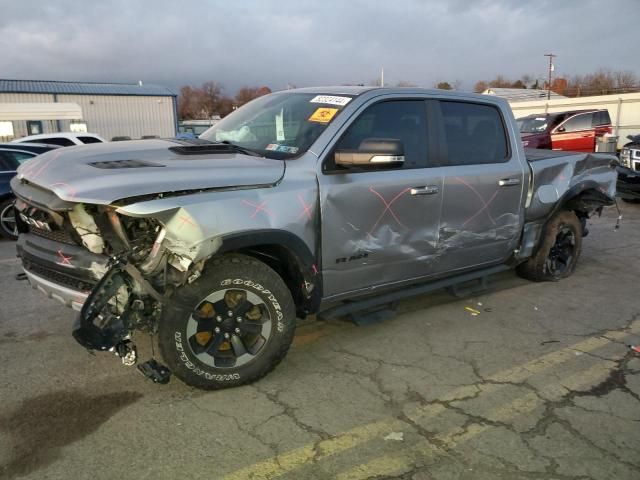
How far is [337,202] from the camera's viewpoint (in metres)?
3.44

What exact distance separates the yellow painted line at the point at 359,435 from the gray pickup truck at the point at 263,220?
730 millimetres

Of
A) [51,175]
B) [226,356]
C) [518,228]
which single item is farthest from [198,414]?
[518,228]

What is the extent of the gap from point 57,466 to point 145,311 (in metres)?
0.88

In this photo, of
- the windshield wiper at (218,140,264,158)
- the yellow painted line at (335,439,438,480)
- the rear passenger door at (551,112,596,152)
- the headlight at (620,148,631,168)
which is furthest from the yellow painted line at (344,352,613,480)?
the rear passenger door at (551,112,596,152)

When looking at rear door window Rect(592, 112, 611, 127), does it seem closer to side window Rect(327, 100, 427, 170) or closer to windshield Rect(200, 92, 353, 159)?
side window Rect(327, 100, 427, 170)

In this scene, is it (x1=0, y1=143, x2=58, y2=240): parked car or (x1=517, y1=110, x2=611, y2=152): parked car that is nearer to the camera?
(x1=0, y1=143, x2=58, y2=240): parked car

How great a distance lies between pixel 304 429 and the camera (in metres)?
2.88

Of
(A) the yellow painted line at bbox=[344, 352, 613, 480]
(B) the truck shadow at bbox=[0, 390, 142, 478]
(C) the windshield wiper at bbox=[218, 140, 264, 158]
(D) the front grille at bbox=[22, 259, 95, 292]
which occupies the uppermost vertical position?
(C) the windshield wiper at bbox=[218, 140, 264, 158]

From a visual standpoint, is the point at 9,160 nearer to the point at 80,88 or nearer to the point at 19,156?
the point at 19,156

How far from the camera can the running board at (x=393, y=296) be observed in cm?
376

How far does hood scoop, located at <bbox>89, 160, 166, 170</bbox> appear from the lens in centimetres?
293

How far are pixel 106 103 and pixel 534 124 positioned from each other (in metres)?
28.8

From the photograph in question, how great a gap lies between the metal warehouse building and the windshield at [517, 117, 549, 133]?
23.0m

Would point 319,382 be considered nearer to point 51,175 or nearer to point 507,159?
point 51,175
